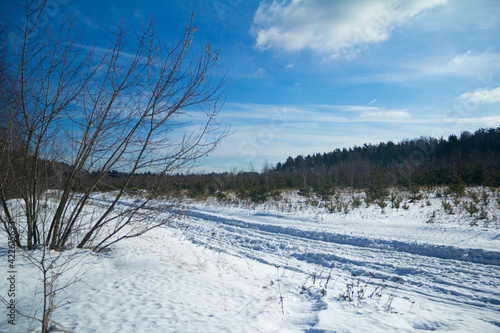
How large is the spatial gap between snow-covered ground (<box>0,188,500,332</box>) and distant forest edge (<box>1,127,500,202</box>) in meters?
1.58

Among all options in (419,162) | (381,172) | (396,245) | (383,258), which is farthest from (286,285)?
(419,162)

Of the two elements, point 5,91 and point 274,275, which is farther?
point 274,275

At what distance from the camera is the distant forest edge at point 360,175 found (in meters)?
5.46

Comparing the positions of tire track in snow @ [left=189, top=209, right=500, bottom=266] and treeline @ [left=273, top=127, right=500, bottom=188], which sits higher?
treeline @ [left=273, top=127, right=500, bottom=188]

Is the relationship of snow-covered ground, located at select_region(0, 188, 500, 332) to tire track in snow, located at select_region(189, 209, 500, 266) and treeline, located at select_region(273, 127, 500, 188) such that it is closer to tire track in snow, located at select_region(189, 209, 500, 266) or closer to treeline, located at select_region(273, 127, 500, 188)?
tire track in snow, located at select_region(189, 209, 500, 266)

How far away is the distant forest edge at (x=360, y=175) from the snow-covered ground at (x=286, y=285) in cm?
158

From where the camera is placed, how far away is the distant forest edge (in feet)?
17.9

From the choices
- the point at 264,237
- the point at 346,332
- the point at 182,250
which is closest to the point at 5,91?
the point at 182,250

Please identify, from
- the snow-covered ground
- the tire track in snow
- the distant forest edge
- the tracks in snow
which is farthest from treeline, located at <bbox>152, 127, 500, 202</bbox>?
the tire track in snow

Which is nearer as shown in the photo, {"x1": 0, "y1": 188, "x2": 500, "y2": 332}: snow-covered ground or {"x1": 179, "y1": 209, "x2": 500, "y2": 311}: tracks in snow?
{"x1": 0, "y1": 188, "x2": 500, "y2": 332}: snow-covered ground

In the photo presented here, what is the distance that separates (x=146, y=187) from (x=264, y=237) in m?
4.61

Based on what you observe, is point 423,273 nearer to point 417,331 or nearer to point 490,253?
point 490,253

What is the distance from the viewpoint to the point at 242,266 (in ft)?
18.4

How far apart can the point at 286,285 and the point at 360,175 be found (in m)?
22.4
